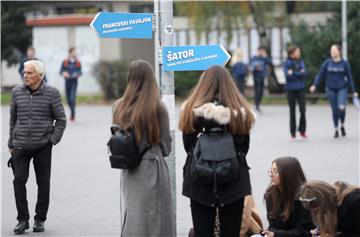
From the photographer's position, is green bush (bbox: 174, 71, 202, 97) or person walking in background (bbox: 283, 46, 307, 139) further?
green bush (bbox: 174, 71, 202, 97)

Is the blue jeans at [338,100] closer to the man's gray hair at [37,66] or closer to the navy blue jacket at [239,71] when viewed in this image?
the navy blue jacket at [239,71]

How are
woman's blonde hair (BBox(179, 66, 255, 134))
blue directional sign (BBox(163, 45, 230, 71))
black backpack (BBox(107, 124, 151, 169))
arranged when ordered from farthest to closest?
blue directional sign (BBox(163, 45, 230, 71)) < black backpack (BBox(107, 124, 151, 169)) < woman's blonde hair (BBox(179, 66, 255, 134))

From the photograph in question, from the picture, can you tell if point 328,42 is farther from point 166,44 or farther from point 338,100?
Result: point 166,44

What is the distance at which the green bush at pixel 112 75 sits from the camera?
30.7 metres

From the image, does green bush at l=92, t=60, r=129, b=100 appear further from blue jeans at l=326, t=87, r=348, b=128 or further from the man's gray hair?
the man's gray hair

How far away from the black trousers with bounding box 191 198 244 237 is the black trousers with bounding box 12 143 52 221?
2968mm

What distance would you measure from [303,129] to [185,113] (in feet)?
35.9

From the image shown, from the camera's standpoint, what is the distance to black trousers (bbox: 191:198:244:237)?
19.9 feet

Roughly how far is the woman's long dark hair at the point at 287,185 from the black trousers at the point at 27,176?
114 inches

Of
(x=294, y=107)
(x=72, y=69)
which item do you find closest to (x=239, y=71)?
(x=72, y=69)

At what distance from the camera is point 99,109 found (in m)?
27.7

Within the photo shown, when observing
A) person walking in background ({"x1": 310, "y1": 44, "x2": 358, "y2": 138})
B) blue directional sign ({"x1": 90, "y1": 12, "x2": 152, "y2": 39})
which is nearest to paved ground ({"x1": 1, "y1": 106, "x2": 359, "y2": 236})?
person walking in background ({"x1": 310, "y1": 44, "x2": 358, "y2": 138})

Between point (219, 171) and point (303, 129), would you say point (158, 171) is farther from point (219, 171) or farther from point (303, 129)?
point (303, 129)

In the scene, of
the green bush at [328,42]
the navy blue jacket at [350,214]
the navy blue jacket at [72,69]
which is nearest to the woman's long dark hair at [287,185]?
the navy blue jacket at [350,214]
